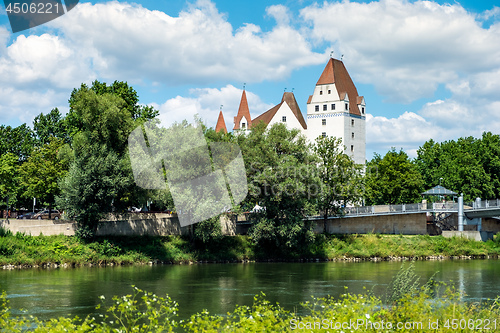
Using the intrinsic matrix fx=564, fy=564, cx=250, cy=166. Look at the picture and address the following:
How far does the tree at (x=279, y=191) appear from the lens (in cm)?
4478

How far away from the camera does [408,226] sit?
56.0 m

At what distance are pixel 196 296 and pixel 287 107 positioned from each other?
63.4 meters

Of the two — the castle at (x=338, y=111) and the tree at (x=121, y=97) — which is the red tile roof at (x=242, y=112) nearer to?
the castle at (x=338, y=111)


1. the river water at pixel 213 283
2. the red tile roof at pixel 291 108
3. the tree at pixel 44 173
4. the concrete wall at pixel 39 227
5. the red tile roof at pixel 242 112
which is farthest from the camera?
the red tile roof at pixel 242 112

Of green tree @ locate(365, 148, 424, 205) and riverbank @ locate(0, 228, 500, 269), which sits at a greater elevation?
green tree @ locate(365, 148, 424, 205)

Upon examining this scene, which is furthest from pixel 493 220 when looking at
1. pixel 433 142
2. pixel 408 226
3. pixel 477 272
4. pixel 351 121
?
pixel 351 121

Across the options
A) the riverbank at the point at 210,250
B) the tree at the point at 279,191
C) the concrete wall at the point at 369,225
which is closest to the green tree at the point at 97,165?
the riverbank at the point at 210,250

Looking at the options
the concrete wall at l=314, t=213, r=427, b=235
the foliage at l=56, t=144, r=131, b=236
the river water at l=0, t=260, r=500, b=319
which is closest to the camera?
the river water at l=0, t=260, r=500, b=319

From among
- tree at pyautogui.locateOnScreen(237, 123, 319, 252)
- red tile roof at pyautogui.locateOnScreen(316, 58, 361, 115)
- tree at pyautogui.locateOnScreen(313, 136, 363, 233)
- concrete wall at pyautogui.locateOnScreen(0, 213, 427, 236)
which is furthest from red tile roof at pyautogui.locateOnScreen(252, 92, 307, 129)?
tree at pyautogui.locateOnScreen(237, 123, 319, 252)

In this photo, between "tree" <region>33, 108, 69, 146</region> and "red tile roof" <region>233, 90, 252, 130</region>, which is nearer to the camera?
"tree" <region>33, 108, 69, 146</region>

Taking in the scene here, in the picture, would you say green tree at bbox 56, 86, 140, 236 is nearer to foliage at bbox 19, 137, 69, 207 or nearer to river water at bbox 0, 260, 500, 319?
river water at bbox 0, 260, 500, 319

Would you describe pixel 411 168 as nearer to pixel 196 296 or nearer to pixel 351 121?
pixel 351 121

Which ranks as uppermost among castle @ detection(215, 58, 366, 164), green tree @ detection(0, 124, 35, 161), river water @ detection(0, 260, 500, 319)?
castle @ detection(215, 58, 366, 164)

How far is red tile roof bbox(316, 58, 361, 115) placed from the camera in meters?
80.9
